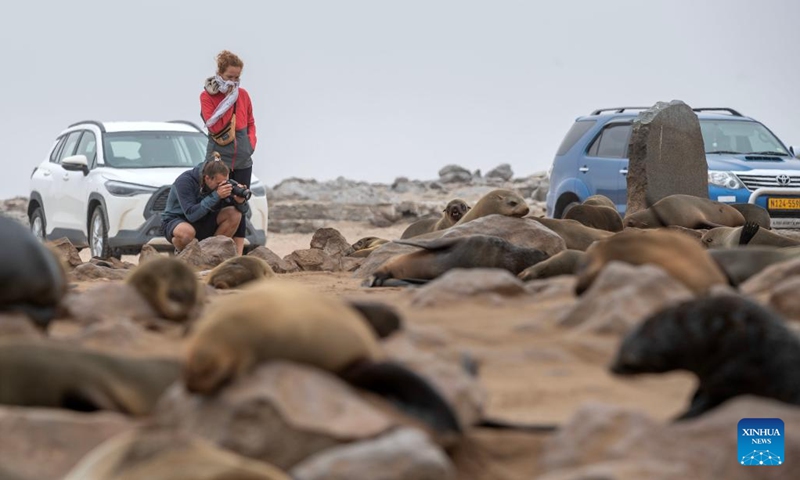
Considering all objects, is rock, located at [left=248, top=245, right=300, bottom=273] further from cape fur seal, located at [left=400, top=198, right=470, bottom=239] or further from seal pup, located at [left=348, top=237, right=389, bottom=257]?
cape fur seal, located at [left=400, top=198, right=470, bottom=239]

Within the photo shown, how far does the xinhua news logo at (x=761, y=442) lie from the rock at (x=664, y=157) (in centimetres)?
1133

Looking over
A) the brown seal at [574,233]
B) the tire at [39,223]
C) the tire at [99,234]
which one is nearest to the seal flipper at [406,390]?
the brown seal at [574,233]

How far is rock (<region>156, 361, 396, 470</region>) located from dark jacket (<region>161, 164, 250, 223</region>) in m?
8.79

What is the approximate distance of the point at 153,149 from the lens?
59.6 feet

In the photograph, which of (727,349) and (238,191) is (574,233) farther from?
(727,349)

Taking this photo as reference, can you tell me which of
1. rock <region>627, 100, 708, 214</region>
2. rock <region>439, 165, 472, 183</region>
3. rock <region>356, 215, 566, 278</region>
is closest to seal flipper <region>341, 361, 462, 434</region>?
rock <region>356, 215, 566, 278</region>

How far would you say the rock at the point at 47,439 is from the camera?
406 centimetres

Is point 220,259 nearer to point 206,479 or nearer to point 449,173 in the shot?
point 206,479

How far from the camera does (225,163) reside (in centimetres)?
1399

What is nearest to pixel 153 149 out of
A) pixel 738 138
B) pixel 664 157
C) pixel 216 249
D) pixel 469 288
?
pixel 216 249

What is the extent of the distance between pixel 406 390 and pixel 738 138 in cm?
1722

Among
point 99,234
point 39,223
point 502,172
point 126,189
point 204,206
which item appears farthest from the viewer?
point 502,172

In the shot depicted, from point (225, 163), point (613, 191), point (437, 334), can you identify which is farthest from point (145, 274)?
point (613, 191)

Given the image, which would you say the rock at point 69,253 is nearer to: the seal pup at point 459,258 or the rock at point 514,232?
the rock at point 514,232
